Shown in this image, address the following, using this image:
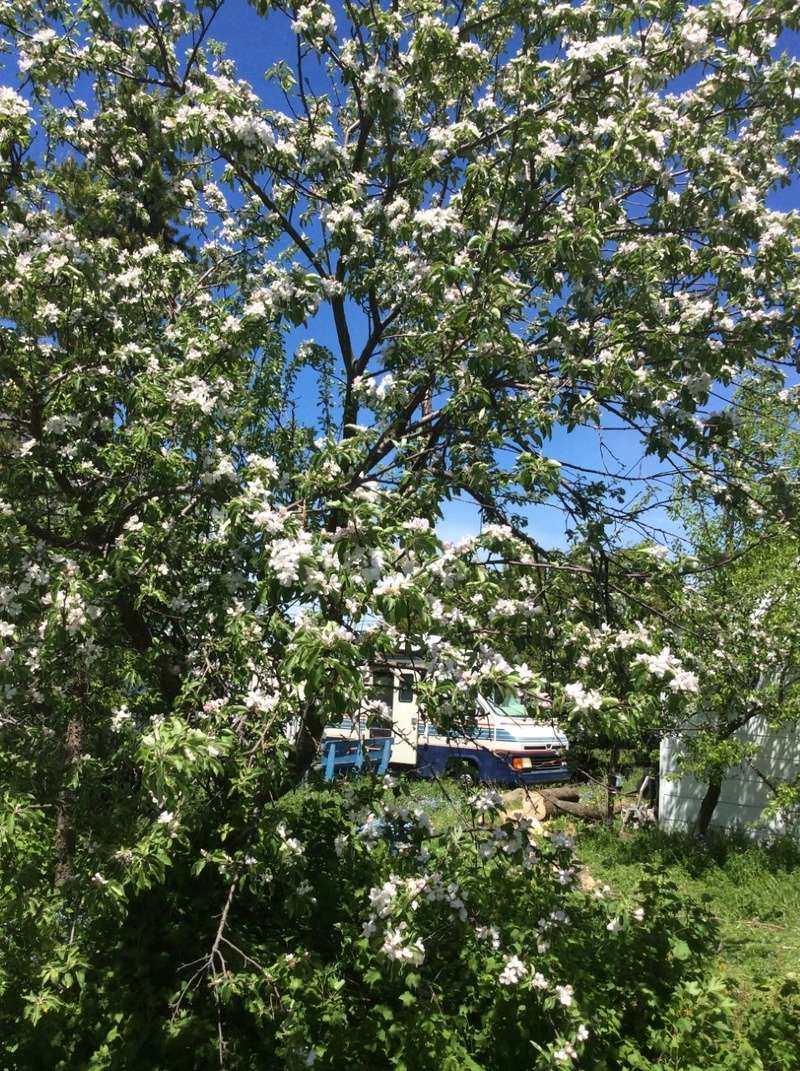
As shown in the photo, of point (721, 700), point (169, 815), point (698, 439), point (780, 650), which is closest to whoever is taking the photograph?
point (169, 815)

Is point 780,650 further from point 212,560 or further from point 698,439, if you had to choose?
point 212,560

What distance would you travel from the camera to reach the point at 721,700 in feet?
25.7

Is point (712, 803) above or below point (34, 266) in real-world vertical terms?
below

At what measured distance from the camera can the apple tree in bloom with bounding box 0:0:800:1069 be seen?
119 inches

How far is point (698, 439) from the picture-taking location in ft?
12.2

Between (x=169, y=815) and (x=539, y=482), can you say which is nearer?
(x=169, y=815)

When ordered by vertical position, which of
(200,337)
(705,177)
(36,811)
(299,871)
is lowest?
(299,871)

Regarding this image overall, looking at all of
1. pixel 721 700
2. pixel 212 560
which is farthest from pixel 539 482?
pixel 721 700

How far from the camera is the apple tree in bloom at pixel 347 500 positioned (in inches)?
119

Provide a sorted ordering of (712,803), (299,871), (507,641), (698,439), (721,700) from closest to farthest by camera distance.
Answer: (299,871) < (507,641) < (698,439) < (721,700) < (712,803)

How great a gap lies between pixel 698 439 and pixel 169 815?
3013 mm

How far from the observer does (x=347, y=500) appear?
8.20ft

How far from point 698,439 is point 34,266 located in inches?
133

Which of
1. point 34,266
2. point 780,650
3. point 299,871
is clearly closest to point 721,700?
point 780,650
